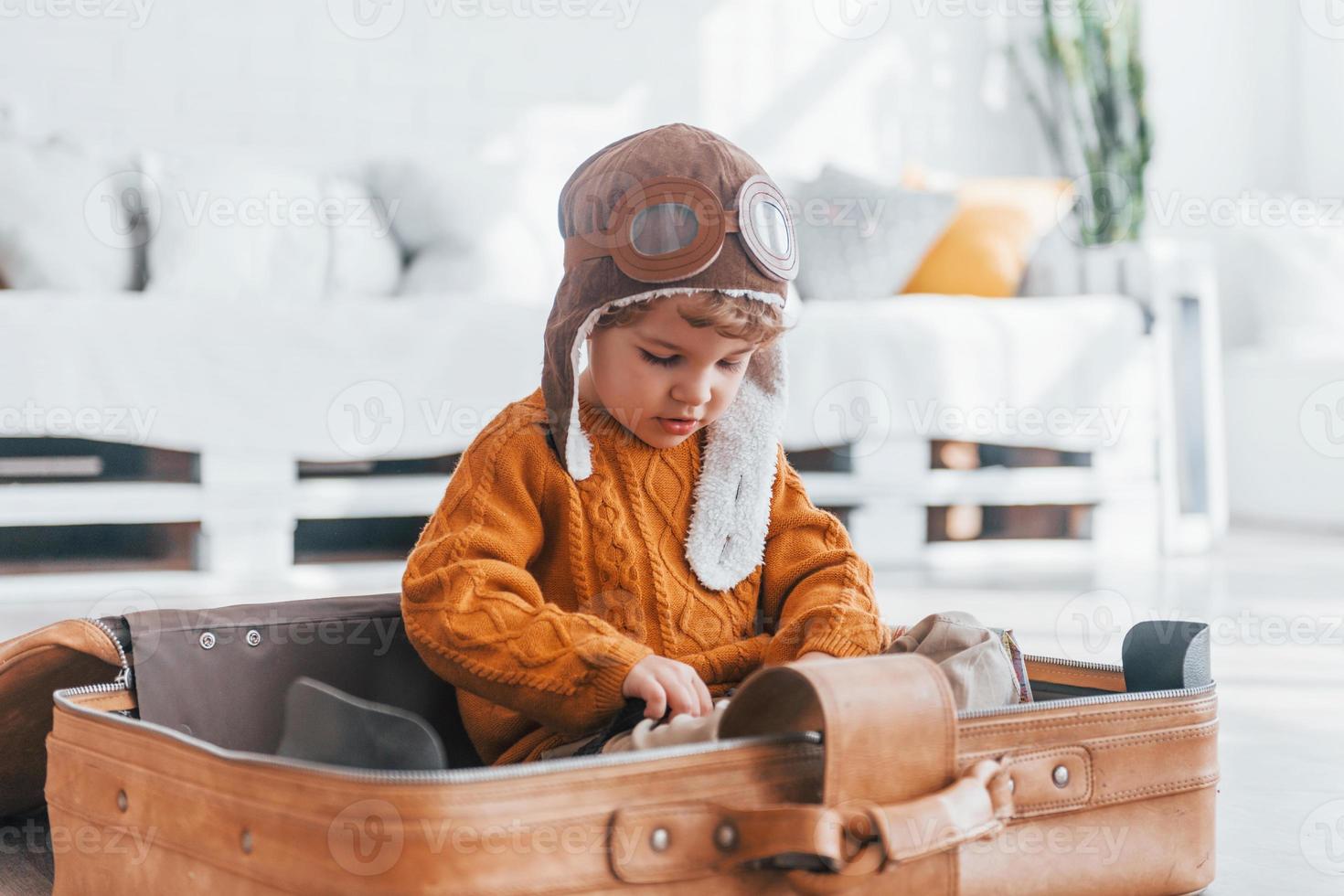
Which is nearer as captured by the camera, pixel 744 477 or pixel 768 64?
pixel 744 477

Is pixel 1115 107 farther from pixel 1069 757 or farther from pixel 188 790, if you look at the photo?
pixel 188 790

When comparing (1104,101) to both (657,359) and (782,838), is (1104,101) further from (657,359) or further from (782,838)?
(782,838)

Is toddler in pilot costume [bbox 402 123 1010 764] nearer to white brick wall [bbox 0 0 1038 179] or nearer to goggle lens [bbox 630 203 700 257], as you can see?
goggle lens [bbox 630 203 700 257]

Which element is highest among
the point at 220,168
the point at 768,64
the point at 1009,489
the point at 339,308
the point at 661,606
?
the point at 768,64

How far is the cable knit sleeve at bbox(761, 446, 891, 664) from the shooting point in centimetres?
98

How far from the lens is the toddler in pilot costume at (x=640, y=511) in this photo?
89cm

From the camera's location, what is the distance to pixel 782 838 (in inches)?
27.5

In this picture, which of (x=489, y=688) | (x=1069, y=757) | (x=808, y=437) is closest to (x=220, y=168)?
(x=808, y=437)

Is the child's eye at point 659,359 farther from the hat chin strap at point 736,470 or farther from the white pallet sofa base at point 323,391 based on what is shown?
the white pallet sofa base at point 323,391

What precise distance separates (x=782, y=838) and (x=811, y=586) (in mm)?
361

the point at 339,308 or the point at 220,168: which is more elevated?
the point at 220,168

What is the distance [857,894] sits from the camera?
0.74 m

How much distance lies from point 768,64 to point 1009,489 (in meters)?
1.46

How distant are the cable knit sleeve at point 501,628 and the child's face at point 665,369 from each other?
0.11 meters
